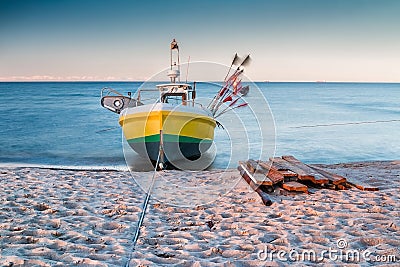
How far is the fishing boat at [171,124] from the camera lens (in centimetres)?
832

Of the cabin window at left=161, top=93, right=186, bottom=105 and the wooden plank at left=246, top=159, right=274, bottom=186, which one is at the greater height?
the cabin window at left=161, top=93, right=186, bottom=105

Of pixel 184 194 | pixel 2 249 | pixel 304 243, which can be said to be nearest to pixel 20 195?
pixel 2 249

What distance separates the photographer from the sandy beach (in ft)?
10.8

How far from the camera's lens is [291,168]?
245 inches

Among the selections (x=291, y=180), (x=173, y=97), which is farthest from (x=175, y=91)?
(x=291, y=180)

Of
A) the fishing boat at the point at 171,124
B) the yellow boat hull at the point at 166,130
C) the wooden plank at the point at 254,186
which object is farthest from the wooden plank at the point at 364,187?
the yellow boat hull at the point at 166,130

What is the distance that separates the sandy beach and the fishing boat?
244cm

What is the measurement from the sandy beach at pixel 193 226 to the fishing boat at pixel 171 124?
8.01ft

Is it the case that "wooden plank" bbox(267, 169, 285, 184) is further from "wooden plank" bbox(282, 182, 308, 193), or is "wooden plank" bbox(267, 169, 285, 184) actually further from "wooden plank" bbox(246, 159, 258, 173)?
"wooden plank" bbox(246, 159, 258, 173)

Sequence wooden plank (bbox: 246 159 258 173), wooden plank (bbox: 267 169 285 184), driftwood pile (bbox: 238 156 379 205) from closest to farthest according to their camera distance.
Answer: driftwood pile (bbox: 238 156 379 205)
wooden plank (bbox: 267 169 285 184)
wooden plank (bbox: 246 159 258 173)

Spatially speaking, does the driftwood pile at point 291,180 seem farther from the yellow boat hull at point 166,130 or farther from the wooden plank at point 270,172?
the yellow boat hull at point 166,130

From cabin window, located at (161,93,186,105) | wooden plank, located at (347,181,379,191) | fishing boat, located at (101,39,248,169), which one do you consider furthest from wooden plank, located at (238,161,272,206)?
cabin window, located at (161,93,186,105)

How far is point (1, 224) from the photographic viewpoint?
3.98 meters

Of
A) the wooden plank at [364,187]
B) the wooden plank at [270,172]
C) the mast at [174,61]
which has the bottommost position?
the wooden plank at [364,187]
